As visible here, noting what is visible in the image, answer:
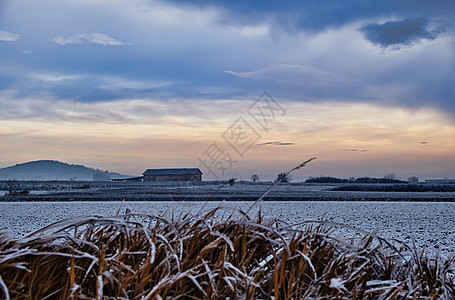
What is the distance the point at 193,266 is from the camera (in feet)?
7.09

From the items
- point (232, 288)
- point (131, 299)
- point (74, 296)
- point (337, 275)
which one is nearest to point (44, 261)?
point (74, 296)

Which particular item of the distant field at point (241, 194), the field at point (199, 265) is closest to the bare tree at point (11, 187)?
the distant field at point (241, 194)

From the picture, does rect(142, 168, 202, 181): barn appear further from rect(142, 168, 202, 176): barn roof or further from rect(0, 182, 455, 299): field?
rect(0, 182, 455, 299): field

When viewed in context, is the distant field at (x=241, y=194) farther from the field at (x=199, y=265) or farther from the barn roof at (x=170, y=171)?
the barn roof at (x=170, y=171)

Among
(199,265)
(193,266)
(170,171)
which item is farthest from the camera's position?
(170,171)

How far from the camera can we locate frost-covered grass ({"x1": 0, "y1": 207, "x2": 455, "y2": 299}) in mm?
1972

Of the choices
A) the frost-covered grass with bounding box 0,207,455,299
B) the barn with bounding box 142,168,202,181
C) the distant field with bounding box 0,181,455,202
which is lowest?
the distant field with bounding box 0,181,455,202

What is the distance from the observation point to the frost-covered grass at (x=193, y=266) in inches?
77.6

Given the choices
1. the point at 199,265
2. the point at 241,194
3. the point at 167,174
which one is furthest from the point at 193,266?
the point at 167,174

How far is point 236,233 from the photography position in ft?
7.75

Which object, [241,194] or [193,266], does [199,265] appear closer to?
[193,266]

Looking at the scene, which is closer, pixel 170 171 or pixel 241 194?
pixel 241 194

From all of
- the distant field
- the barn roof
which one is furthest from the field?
the barn roof

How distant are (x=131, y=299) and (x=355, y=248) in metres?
1.31
